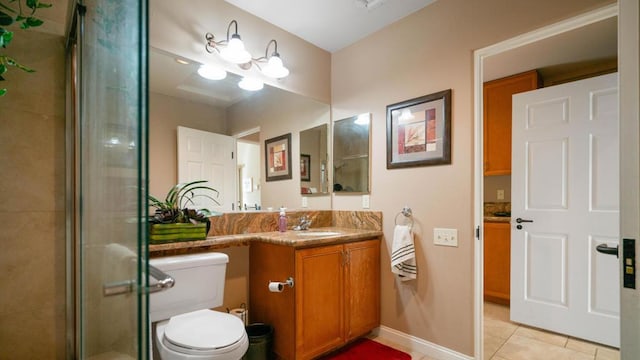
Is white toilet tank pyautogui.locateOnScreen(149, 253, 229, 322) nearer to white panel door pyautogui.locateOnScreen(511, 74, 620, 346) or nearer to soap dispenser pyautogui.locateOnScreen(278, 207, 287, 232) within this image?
soap dispenser pyautogui.locateOnScreen(278, 207, 287, 232)

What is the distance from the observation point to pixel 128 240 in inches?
26.5

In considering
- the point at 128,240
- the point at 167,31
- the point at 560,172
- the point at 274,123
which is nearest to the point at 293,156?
the point at 274,123

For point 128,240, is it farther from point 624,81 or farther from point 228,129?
point 228,129

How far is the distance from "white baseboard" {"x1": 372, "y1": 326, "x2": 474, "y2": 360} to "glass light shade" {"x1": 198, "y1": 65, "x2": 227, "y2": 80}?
240 cm

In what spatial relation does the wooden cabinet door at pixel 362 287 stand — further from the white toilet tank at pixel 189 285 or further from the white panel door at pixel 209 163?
the white panel door at pixel 209 163

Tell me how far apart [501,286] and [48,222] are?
12.6 feet

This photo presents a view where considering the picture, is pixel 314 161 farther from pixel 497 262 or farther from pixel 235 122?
pixel 497 262

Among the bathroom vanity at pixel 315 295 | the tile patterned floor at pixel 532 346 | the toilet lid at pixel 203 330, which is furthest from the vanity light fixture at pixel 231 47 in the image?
the tile patterned floor at pixel 532 346

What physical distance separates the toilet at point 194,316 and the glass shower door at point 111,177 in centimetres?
37

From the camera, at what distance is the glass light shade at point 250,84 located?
2252 mm

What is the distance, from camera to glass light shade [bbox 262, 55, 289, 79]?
2.30 m

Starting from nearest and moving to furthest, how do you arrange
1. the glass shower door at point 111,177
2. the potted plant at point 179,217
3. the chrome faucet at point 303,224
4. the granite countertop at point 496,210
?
the glass shower door at point 111,177, the potted plant at point 179,217, the chrome faucet at point 303,224, the granite countertop at point 496,210

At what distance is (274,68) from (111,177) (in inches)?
68.8

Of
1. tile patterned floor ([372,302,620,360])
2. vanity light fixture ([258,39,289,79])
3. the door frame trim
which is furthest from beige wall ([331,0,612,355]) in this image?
vanity light fixture ([258,39,289,79])
